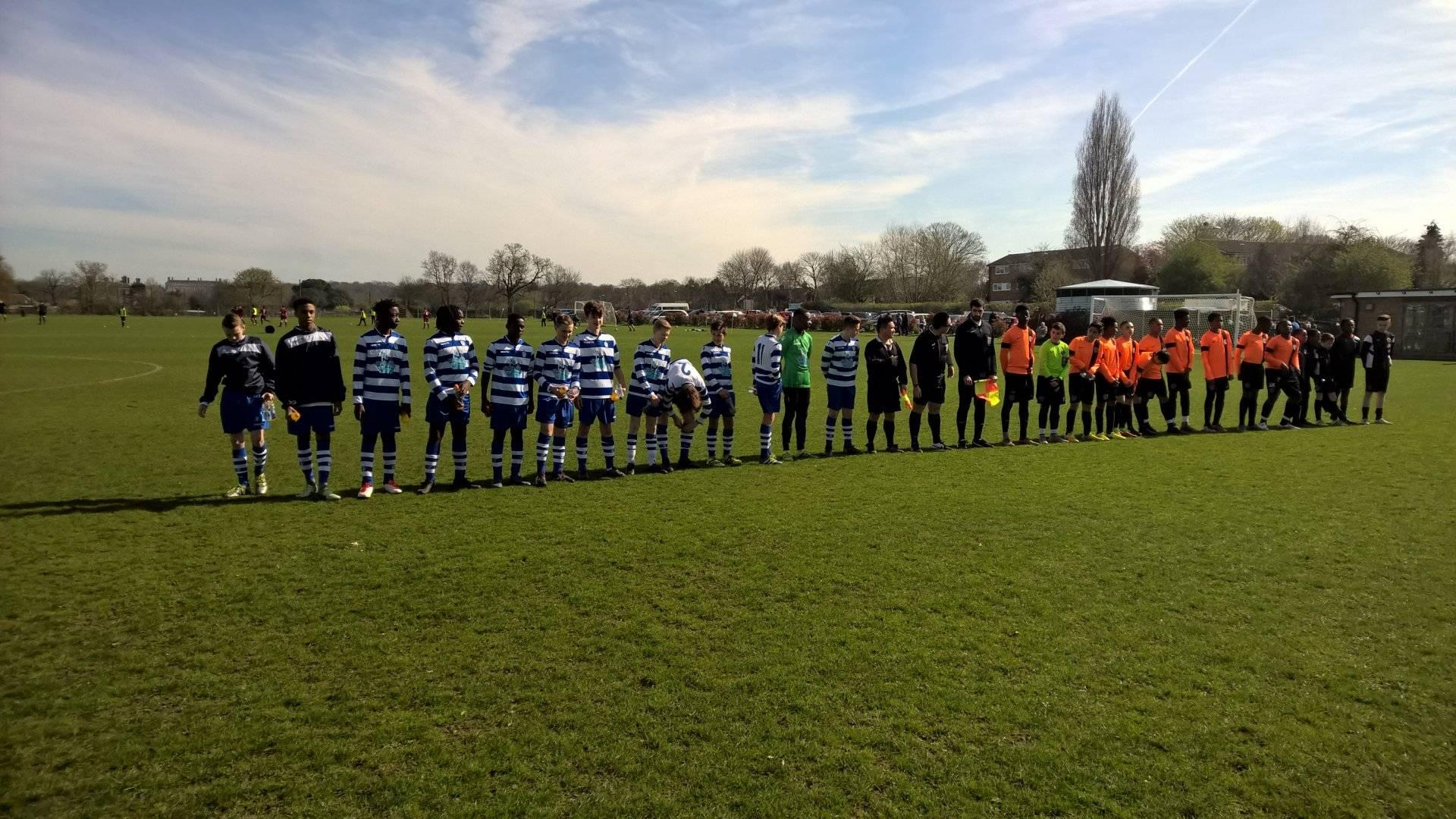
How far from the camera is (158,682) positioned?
13.6ft

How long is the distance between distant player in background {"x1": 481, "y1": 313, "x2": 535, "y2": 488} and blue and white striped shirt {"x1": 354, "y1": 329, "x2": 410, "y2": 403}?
886 mm

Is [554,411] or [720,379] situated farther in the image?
[720,379]

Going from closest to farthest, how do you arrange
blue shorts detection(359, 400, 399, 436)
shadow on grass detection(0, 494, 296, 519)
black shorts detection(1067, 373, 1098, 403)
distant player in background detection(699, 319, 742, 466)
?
shadow on grass detection(0, 494, 296, 519) < blue shorts detection(359, 400, 399, 436) < distant player in background detection(699, 319, 742, 466) < black shorts detection(1067, 373, 1098, 403)

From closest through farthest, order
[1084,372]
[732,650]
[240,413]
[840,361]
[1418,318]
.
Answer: [732,650]
[240,413]
[840,361]
[1084,372]
[1418,318]

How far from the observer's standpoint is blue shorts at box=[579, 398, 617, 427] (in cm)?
892

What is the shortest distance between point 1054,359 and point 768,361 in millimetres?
5032

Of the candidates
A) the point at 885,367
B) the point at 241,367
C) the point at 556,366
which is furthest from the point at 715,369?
the point at 241,367

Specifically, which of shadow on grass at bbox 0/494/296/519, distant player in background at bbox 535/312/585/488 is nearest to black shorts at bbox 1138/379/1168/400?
distant player in background at bbox 535/312/585/488

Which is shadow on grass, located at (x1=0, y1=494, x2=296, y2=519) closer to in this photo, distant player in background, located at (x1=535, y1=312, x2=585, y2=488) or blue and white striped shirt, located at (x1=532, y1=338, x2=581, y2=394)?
distant player in background, located at (x1=535, y1=312, x2=585, y2=488)

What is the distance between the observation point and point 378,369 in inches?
320

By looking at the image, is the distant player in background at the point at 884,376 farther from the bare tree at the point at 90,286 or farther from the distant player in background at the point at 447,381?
the bare tree at the point at 90,286

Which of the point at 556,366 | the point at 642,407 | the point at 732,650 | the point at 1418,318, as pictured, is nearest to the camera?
the point at 732,650

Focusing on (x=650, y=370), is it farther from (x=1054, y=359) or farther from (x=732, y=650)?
(x=1054, y=359)

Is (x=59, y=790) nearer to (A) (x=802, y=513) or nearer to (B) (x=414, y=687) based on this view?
(B) (x=414, y=687)
